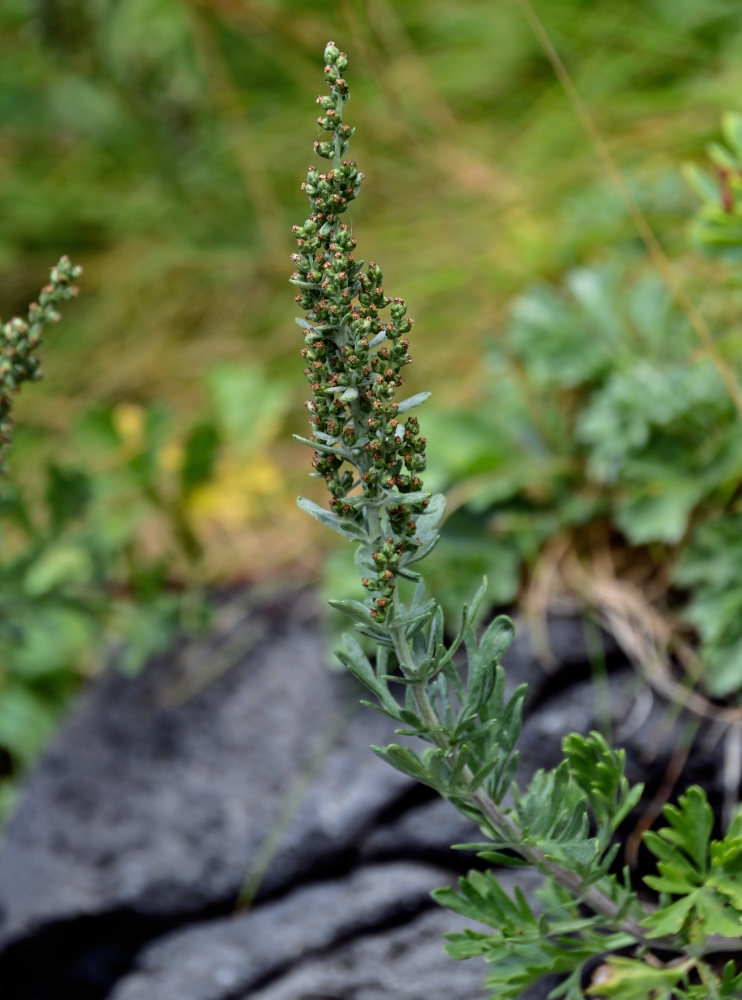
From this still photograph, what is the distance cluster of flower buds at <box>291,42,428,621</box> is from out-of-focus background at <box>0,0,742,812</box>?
0.93 metres

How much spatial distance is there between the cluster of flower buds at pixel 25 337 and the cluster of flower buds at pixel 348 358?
0.47m

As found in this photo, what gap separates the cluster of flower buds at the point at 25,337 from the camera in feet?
4.38

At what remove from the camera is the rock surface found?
176 centimetres

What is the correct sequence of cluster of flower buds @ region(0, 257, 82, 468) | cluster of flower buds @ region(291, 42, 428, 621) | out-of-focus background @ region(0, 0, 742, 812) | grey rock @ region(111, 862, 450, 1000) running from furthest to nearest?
out-of-focus background @ region(0, 0, 742, 812), grey rock @ region(111, 862, 450, 1000), cluster of flower buds @ region(0, 257, 82, 468), cluster of flower buds @ region(291, 42, 428, 621)

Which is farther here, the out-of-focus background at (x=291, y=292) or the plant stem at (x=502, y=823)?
the out-of-focus background at (x=291, y=292)

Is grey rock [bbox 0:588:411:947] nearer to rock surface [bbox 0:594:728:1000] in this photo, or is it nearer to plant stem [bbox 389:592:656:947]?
rock surface [bbox 0:594:728:1000]

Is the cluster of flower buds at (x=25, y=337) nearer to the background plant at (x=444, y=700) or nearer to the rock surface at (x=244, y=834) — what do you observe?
the background plant at (x=444, y=700)

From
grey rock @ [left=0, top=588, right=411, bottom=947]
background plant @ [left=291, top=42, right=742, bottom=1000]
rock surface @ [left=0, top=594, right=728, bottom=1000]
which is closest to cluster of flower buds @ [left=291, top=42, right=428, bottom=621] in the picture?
background plant @ [left=291, top=42, right=742, bottom=1000]

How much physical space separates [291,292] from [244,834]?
2.13 metres

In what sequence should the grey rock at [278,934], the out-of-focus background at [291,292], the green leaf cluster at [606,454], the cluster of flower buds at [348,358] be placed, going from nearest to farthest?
the cluster of flower buds at [348,358] → the grey rock at [278,934] → the green leaf cluster at [606,454] → the out-of-focus background at [291,292]

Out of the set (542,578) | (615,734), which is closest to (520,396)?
(542,578)

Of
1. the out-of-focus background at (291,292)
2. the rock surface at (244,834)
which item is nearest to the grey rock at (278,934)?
the rock surface at (244,834)

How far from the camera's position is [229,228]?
12.6 feet

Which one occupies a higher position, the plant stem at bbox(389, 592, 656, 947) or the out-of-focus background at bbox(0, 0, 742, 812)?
Answer: the out-of-focus background at bbox(0, 0, 742, 812)
